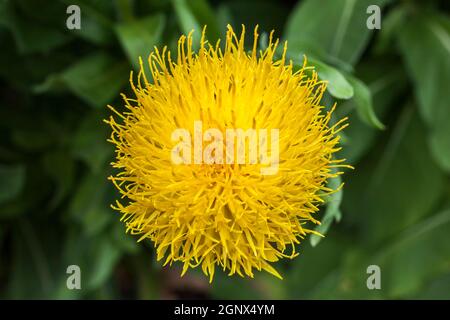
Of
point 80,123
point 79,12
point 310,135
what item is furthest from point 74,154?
point 310,135

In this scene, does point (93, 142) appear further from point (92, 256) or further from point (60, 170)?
point (92, 256)

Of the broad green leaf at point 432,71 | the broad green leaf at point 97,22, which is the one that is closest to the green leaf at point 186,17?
the broad green leaf at point 97,22

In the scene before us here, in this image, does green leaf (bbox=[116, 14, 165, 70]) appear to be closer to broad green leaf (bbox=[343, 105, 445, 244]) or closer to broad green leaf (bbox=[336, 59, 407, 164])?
broad green leaf (bbox=[336, 59, 407, 164])

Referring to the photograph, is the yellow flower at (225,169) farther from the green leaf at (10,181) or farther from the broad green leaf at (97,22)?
the green leaf at (10,181)

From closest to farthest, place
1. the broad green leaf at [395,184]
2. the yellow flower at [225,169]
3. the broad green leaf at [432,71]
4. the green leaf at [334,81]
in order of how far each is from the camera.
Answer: the yellow flower at [225,169], the green leaf at [334,81], the broad green leaf at [432,71], the broad green leaf at [395,184]

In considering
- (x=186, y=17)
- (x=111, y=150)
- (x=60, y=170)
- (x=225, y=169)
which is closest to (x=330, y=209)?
(x=225, y=169)

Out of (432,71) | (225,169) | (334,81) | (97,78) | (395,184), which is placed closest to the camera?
(225,169)
